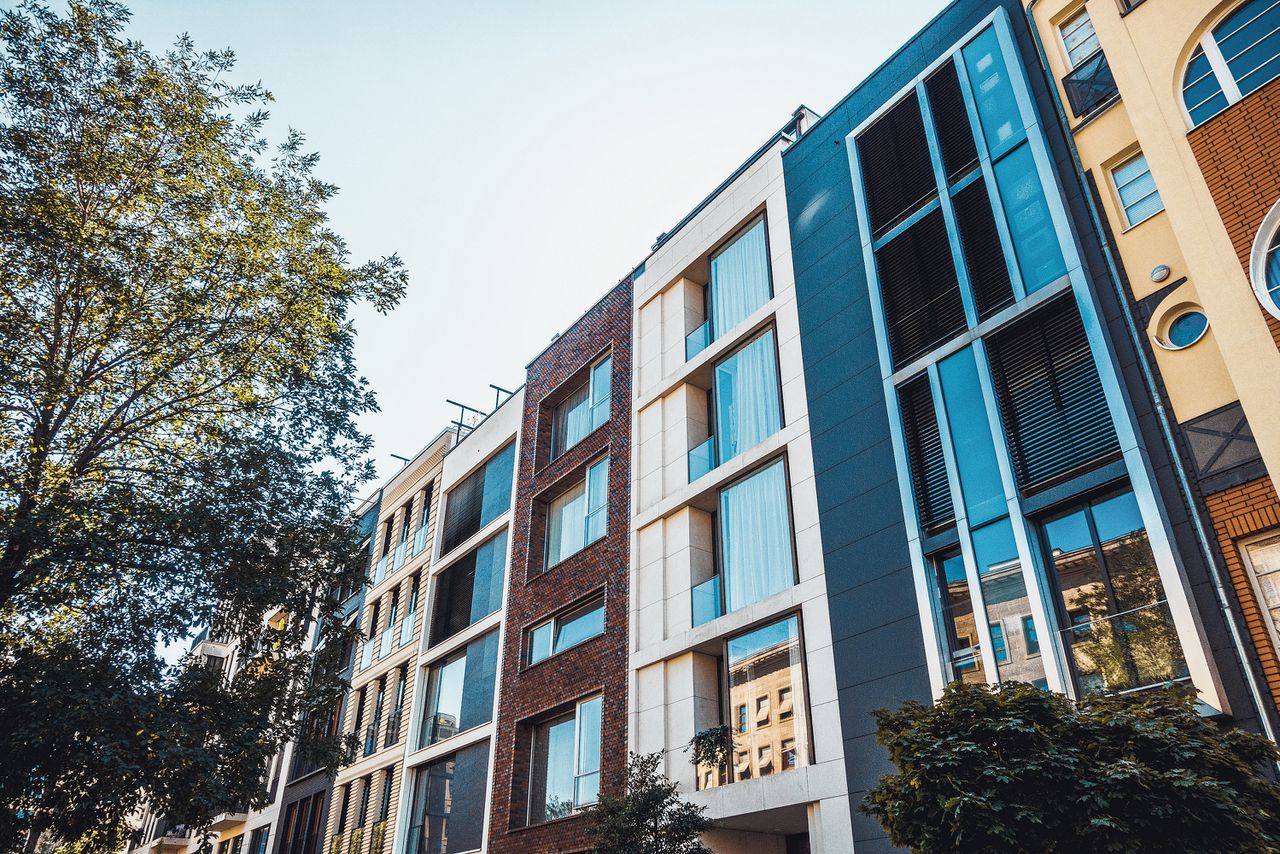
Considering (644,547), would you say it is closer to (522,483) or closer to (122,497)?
(522,483)

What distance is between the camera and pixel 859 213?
1841cm

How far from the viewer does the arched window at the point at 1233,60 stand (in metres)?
12.5

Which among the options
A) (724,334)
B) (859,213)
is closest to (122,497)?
(724,334)

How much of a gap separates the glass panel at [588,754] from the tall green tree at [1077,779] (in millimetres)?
11878

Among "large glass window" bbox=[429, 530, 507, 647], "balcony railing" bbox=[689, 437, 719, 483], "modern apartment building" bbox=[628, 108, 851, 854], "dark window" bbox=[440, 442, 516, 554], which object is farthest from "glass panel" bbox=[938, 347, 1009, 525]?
"dark window" bbox=[440, 442, 516, 554]

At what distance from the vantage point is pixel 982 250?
15656 mm

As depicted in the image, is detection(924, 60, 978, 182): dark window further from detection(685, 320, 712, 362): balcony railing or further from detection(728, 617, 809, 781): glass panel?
detection(728, 617, 809, 781): glass panel

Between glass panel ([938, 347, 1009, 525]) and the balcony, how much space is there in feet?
13.5

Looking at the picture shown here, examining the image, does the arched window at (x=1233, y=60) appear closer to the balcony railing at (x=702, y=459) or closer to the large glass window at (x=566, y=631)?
the balcony railing at (x=702, y=459)

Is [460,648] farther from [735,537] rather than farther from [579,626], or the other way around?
[735,537]

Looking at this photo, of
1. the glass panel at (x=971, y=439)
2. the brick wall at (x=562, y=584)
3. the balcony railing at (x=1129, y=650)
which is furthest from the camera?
the brick wall at (x=562, y=584)

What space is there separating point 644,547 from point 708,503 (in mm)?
2029

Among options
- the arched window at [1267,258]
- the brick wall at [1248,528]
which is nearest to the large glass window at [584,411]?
the brick wall at [1248,528]

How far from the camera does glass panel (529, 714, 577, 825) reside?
2169cm
